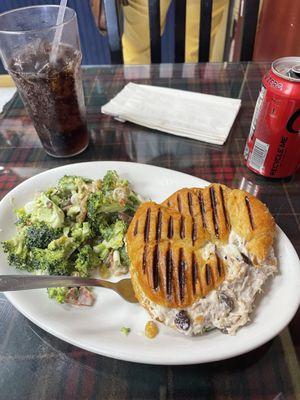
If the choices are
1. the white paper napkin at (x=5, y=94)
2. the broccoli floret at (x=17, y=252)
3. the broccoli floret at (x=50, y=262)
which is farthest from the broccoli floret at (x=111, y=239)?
the white paper napkin at (x=5, y=94)

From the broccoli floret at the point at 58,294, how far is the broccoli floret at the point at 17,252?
0.13 metres

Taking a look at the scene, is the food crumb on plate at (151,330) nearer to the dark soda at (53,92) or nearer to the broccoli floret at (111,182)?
the broccoli floret at (111,182)

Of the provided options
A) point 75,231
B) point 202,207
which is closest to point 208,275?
point 202,207

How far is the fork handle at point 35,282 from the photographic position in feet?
2.75

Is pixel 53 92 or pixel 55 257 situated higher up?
pixel 53 92

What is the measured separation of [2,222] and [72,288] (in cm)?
37

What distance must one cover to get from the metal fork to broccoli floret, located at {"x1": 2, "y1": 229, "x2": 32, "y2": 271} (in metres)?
0.16

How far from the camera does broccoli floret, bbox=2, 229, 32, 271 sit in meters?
1.02

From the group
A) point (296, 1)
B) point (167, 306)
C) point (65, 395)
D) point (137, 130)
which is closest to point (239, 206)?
point (167, 306)

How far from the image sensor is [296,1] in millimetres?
2340

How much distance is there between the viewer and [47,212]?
1.12 m

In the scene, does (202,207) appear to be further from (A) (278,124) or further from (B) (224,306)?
(A) (278,124)

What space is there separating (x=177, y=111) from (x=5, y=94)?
104 cm

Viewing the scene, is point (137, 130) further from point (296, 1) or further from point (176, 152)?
point (296, 1)
